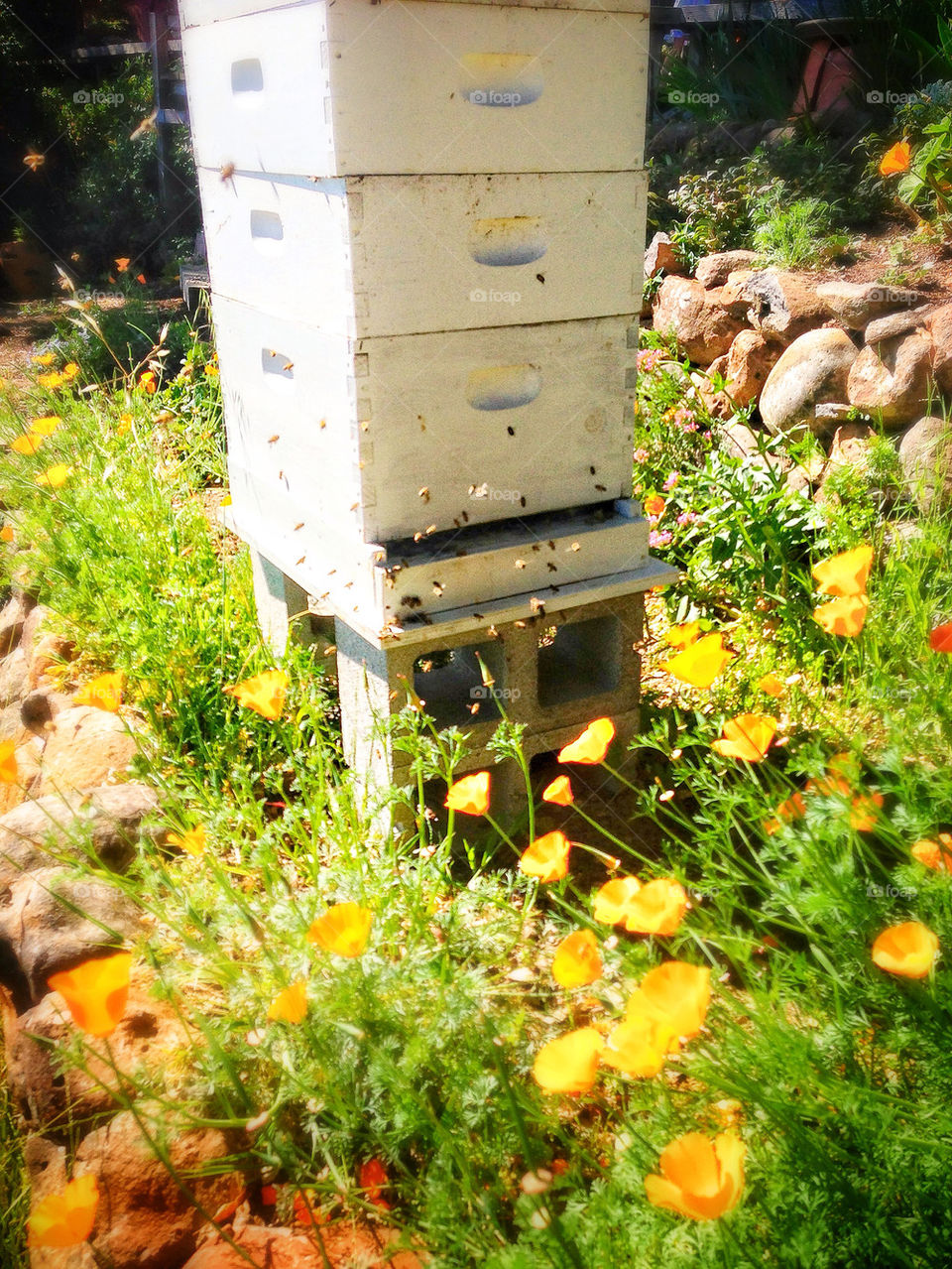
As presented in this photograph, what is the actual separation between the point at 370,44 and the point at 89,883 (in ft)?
6.30

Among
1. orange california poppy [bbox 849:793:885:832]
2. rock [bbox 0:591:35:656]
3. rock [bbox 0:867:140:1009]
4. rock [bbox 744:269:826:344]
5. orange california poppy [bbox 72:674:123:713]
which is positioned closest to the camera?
orange california poppy [bbox 849:793:885:832]

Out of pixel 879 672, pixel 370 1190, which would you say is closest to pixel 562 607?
pixel 879 672

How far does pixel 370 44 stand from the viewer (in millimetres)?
2250

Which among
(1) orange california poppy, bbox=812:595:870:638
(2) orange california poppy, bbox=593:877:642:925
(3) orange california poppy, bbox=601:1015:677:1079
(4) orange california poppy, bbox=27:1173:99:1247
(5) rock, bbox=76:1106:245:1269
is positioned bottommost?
(5) rock, bbox=76:1106:245:1269

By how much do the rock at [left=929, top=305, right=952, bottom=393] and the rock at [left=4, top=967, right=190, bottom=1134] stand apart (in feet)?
10.6

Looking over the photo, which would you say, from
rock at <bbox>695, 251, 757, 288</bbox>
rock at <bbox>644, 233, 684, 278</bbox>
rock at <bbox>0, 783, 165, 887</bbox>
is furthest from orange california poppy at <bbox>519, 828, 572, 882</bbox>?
rock at <bbox>644, 233, 684, 278</bbox>

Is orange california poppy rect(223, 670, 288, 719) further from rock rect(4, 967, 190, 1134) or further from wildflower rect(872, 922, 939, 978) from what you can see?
wildflower rect(872, 922, 939, 978)

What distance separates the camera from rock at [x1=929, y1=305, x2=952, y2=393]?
373cm

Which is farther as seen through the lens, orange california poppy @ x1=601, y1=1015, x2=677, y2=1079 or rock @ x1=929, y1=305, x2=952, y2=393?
rock @ x1=929, y1=305, x2=952, y2=393

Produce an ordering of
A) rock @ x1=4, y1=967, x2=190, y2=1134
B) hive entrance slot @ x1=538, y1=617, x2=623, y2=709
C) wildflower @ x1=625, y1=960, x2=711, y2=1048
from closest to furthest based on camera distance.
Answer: wildflower @ x1=625, y1=960, x2=711, y2=1048 → rock @ x1=4, y1=967, x2=190, y2=1134 → hive entrance slot @ x1=538, y1=617, x2=623, y2=709

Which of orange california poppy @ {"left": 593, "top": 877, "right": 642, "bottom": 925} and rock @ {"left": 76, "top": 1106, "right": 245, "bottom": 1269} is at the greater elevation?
orange california poppy @ {"left": 593, "top": 877, "right": 642, "bottom": 925}

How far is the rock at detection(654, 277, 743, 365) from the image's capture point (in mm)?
4734

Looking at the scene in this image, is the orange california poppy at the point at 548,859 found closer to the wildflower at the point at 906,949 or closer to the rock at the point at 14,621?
the wildflower at the point at 906,949

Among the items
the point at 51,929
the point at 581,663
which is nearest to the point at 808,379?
the point at 581,663
